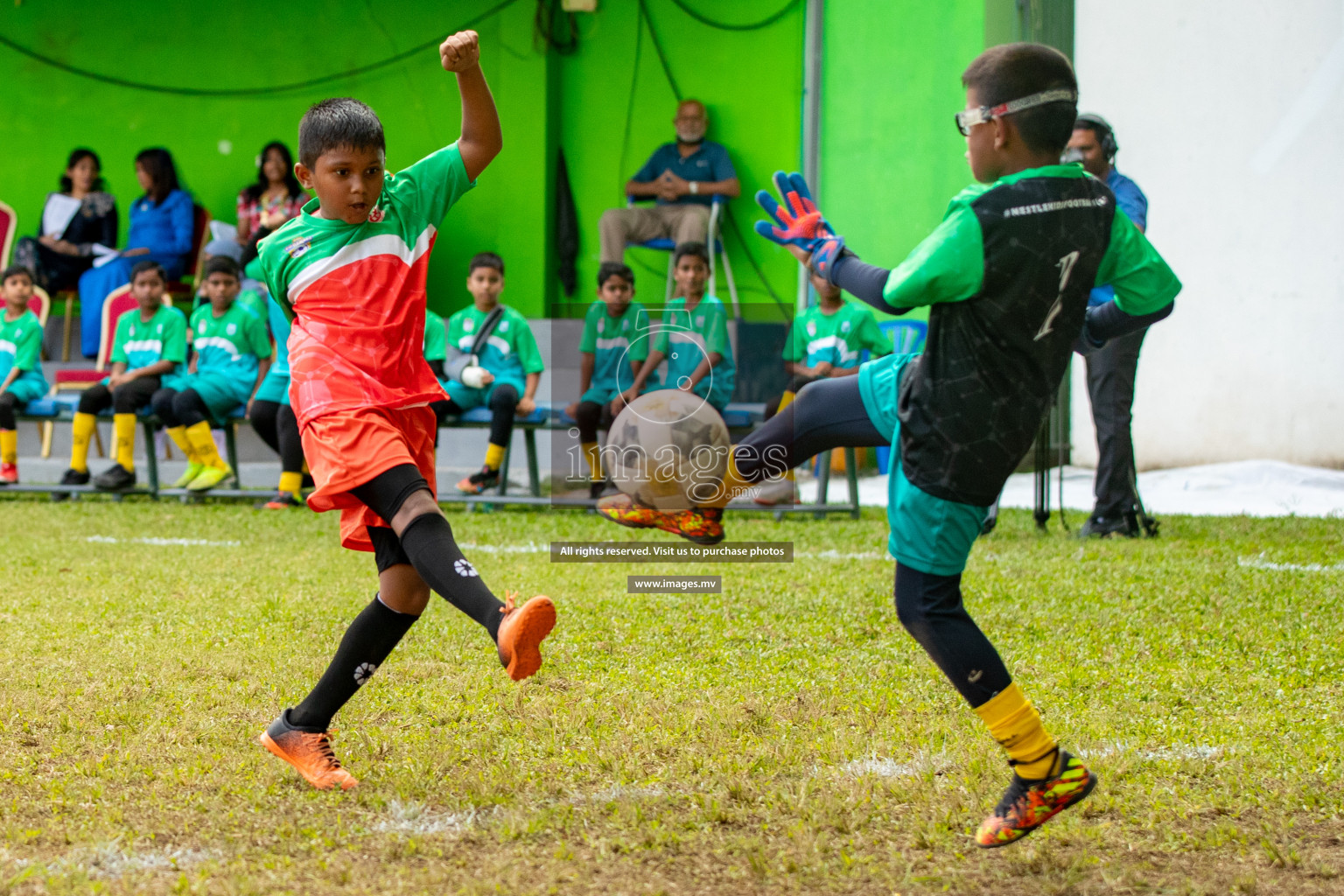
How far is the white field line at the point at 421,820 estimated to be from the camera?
231 centimetres

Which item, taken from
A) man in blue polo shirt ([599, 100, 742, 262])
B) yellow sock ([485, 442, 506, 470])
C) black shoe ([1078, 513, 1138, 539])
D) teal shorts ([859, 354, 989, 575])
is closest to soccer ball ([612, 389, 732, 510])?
teal shorts ([859, 354, 989, 575])

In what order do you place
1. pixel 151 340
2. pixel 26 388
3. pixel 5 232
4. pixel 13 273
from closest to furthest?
pixel 151 340
pixel 26 388
pixel 13 273
pixel 5 232

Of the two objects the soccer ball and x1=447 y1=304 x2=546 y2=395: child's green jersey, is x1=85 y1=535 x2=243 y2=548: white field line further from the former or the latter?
x1=447 y1=304 x2=546 y2=395: child's green jersey

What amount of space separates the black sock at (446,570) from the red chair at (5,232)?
1102 cm

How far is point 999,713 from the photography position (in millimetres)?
2277

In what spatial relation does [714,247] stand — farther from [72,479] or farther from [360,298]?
[360,298]

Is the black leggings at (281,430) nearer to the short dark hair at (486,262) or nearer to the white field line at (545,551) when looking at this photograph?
the short dark hair at (486,262)

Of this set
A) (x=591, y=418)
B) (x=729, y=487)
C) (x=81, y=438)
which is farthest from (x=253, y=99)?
(x=729, y=487)

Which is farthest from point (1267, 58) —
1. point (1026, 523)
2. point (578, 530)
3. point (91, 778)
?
point (91, 778)

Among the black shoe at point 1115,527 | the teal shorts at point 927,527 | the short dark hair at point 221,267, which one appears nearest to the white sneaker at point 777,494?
the black shoe at point 1115,527

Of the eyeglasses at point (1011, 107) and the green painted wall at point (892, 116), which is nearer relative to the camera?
the eyeglasses at point (1011, 107)

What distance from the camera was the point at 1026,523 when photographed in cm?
679

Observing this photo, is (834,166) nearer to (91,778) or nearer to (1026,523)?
(1026,523)

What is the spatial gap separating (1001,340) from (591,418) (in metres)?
5.42
